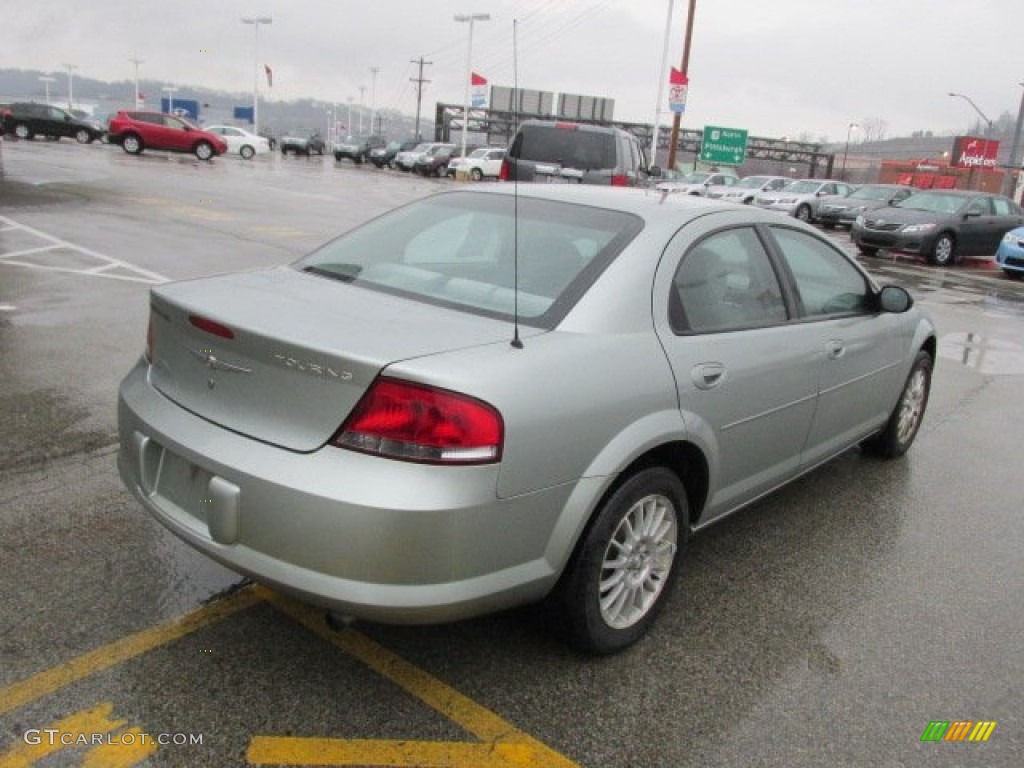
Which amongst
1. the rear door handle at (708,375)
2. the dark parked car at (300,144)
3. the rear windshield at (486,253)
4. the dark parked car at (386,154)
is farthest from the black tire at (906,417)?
the dark parked car at (300,144)

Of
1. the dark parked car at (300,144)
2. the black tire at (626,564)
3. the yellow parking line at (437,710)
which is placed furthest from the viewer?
the dark parked car at (300,144)

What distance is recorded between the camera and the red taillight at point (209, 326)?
2686mm

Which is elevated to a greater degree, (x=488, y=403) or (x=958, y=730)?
(x=488, y=403)

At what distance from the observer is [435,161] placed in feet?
135

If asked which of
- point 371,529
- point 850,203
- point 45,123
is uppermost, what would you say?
point 45,123

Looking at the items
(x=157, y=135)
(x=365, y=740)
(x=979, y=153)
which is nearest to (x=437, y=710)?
(x=365, y=740)

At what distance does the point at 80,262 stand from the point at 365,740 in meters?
8.72

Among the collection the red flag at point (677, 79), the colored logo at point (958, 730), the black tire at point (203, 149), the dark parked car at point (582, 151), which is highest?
the red flag at point (677, 79)

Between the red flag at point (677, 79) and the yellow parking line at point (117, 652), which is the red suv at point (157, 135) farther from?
the yellow parking line at point (117, 652)

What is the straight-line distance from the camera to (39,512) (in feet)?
12.2

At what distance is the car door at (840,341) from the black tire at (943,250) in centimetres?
1506

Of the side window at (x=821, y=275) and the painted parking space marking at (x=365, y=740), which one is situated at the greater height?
the side window at (x=821, y=275)

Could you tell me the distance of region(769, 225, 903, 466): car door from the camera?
13.0ft

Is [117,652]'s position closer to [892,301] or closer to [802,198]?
[892,301]
